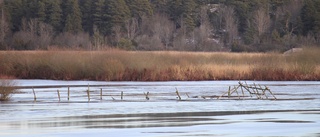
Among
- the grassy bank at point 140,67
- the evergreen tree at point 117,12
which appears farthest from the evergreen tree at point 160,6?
the grassy bank at point 140,67

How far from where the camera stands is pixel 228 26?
348ft

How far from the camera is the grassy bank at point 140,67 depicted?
152 ft

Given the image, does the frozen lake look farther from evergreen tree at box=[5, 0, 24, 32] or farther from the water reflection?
evergreen tree at box=[5, 0, 24, 32]

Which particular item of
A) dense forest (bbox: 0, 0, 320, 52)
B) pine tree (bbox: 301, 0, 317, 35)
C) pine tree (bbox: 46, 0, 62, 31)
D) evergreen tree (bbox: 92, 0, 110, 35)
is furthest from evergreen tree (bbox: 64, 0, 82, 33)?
pine tree (bbox: 301, 0, 317, 35)

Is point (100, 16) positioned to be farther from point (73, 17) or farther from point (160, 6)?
point (160, 6)

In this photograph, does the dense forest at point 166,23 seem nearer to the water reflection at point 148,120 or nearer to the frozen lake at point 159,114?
the frozen lake at point 159,114

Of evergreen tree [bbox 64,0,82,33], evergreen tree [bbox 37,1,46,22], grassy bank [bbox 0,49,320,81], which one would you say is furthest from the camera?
evergreen tree [bbox 37,1,46,22]

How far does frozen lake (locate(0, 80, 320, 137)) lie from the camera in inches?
750

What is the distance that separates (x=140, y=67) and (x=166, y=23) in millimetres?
58831

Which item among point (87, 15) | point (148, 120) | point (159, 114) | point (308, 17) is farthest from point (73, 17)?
point (148, 120)

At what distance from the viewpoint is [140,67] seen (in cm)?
4734

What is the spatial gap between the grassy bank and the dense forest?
37.1 meters

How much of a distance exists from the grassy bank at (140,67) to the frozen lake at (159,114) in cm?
986

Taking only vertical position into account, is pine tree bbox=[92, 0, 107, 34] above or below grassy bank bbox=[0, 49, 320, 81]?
above
